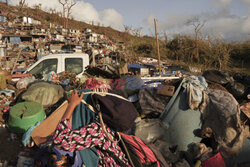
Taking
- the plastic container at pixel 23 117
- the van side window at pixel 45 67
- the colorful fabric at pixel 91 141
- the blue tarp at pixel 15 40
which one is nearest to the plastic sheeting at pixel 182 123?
the colorful fabric at pixel 91 141

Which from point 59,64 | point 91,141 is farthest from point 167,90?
point 59,64

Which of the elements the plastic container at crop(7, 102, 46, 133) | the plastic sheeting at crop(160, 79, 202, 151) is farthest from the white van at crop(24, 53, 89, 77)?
the plastic sheeting at crop(160, 79, 202, 151)

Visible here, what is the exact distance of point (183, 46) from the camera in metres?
18.6

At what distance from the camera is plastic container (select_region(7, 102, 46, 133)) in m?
3.16

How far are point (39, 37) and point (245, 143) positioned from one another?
795 inches

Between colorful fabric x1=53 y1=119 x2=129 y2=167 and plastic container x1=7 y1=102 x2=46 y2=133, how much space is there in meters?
2.19

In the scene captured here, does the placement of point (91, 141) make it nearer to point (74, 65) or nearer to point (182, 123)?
point (182, 123)

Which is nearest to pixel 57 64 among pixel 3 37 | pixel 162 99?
pixel 162 99

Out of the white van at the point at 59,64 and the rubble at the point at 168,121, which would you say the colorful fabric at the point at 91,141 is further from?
the white van at the point at 59,64

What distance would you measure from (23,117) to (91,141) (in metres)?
2.38

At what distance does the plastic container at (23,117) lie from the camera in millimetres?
3164

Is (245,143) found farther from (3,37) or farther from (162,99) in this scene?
(3,37)

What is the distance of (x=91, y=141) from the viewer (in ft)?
4.68

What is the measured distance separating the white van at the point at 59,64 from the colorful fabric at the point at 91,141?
3899mm
